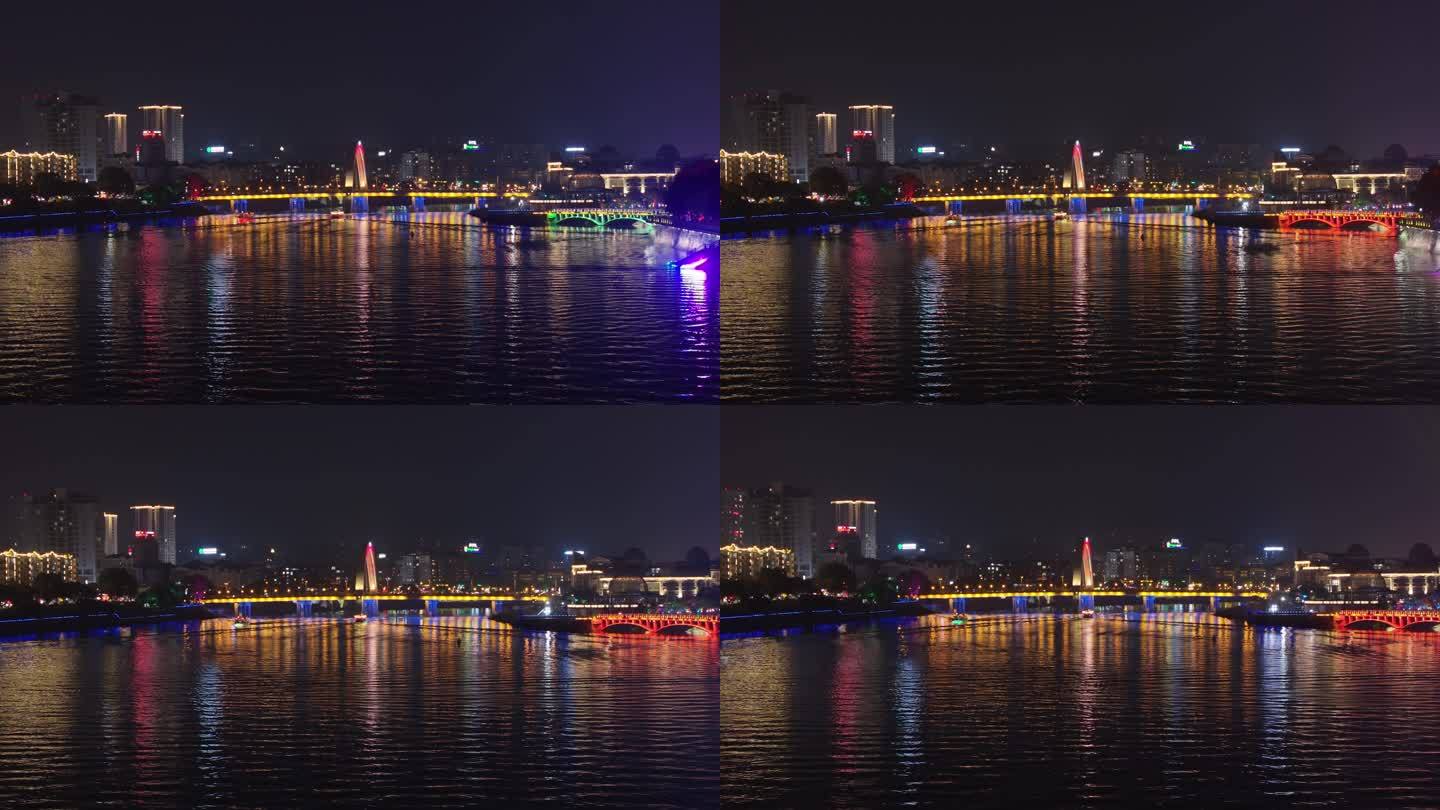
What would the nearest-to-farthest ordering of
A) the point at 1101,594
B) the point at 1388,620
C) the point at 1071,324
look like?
the point at 1071,324 < the point at 1388,620 < the point at 1101,594

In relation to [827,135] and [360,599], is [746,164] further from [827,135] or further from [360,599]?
[360,599]

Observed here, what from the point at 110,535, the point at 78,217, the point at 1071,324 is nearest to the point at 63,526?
the point at 110,535

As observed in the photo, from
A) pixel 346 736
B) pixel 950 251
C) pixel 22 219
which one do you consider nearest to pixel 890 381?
pixel 346 736

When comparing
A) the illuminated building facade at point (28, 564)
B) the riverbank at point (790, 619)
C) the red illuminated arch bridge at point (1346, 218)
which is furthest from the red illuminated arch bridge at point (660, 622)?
the red illuminated arch bridge at point (1346, 218)

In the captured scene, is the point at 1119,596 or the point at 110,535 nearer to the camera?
the point at 110,535

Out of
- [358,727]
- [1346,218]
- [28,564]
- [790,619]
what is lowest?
[790,619]

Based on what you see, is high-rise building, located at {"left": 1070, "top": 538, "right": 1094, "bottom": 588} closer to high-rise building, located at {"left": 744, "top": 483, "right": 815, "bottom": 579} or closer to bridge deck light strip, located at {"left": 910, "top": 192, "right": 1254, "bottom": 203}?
bridge deck light strip, located at {"left": 910, "top": 192, "right": 1254, "bottom": 203}
